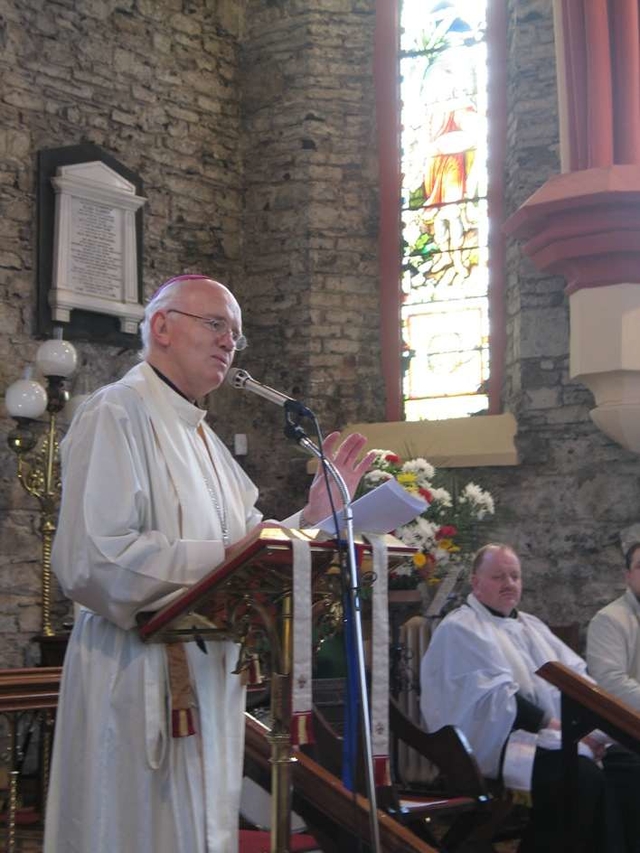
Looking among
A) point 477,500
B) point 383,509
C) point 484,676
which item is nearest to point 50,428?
point 477,500

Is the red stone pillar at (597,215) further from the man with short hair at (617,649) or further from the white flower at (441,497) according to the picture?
the man with short hair at (617,649)

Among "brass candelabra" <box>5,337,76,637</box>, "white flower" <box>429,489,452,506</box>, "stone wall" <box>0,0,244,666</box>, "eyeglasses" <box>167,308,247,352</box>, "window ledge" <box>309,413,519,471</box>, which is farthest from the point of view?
"window ledge" <box>309,413,519,471</box>

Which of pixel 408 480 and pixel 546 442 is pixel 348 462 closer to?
pixel 408 480

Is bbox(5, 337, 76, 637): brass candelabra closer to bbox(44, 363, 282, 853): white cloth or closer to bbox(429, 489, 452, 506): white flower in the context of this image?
bbox(429, 489, 452, 506): white flower

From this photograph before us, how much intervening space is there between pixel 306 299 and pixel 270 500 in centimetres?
145

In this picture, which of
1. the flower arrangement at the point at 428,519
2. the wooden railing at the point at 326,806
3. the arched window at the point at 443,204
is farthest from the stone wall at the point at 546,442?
the wooden railing at the point at 326,806

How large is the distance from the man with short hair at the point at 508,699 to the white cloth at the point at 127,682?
76.2 inches

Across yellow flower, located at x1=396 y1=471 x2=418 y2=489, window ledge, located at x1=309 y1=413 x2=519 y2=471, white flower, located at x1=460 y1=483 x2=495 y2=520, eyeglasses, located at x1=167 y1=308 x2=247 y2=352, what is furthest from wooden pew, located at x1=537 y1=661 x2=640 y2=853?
window ledge, located at x1=309 y1=413 x2=519 y2=471

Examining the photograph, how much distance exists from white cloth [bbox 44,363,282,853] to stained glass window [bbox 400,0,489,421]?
5.99 m

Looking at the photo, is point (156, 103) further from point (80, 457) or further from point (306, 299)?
point (80, 457)

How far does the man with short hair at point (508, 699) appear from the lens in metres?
4.53

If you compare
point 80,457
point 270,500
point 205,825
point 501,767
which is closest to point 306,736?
point 205,825

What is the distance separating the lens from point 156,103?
8.57 m

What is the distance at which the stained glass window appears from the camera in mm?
8641
